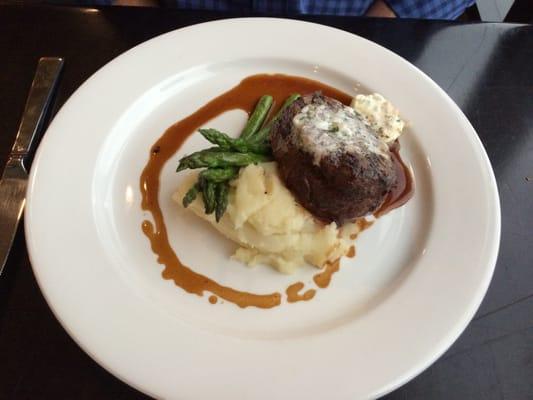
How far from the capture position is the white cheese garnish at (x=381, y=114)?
9.57 feet

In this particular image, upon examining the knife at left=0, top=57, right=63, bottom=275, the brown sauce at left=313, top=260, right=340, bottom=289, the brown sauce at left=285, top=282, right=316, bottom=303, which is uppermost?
the knife at left=0, top=57, right=63, bottom=275

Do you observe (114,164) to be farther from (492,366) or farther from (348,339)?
(492,366)

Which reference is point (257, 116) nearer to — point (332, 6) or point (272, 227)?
point (272, 227)

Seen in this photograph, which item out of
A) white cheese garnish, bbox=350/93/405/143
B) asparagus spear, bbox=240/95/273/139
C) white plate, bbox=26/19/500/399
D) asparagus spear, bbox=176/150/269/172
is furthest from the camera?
asparagus spear, bbox=240/95/273/139

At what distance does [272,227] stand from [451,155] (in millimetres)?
1275

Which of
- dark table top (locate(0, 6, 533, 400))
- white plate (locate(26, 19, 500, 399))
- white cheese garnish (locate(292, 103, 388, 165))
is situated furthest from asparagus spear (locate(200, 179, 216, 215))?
dark table top (locate(0, 6, 533, 400))

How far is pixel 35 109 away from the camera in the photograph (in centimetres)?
304

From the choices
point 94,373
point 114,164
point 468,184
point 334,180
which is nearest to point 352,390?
point 334,180

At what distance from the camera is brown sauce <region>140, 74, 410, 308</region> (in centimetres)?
250

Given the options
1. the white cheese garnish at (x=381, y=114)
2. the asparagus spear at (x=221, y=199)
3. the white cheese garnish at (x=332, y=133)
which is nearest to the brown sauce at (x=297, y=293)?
the asparagus spear at (x=221, y=199)

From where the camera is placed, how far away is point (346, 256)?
105 inches

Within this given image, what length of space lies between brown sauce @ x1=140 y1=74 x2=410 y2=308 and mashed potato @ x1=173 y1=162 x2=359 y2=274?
0.14 meters

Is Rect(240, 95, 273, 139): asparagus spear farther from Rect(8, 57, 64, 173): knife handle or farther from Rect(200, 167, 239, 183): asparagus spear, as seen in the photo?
Rect(8, 57, 64, 173): knife handle

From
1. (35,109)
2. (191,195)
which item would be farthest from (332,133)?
(35,109)
